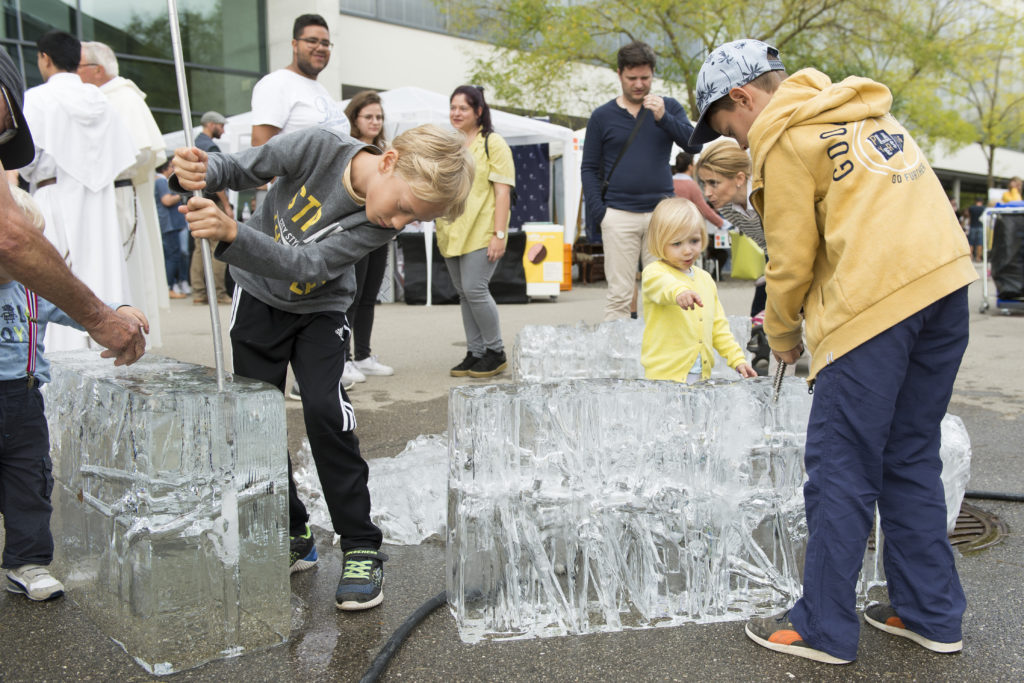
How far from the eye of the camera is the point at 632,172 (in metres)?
5.36

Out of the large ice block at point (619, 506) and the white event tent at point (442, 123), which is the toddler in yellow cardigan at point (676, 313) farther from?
the white event tent at point (442, 123)

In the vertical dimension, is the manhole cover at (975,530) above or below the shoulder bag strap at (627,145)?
below

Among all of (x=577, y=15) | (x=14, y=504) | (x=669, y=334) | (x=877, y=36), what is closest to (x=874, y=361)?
(x=669, y=334)

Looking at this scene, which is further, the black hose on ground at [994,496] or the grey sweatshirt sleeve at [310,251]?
the black hose on ground at [994,496]

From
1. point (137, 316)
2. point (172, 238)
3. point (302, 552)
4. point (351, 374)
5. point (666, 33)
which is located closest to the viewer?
point (137, 316)

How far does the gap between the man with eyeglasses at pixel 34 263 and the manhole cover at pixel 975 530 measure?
8.44ft

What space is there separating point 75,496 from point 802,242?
2.08m

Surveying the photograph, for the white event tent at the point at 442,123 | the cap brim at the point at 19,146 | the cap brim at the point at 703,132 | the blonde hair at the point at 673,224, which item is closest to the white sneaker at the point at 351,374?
the blonde hair at the point at 673,224

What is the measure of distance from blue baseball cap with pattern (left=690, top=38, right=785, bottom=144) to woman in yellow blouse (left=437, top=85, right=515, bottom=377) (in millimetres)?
3341

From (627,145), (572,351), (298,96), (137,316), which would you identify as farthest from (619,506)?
(627,145)

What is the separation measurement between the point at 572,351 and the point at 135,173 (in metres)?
2.77

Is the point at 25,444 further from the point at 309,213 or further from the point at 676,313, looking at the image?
the point at 676,313

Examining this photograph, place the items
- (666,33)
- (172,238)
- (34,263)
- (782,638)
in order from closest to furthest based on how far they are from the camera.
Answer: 1. (34,263)
2. (782,638)
3. (172,238)
4. (666,33)

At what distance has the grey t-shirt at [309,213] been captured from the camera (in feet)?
8.23
